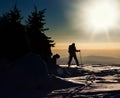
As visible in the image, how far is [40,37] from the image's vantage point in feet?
72.9

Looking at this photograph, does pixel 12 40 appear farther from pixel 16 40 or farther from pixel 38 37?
pixel 38 37

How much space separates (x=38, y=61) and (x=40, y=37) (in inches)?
304

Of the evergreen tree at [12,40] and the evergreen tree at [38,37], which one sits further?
the evergreen tree at [38,37]

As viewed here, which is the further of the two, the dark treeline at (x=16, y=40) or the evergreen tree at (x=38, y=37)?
the evergreen tree at (x=38, y=37)

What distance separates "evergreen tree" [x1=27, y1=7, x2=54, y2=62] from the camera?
70.8 feet

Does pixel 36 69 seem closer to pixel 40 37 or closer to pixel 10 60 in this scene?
pixel 10 60

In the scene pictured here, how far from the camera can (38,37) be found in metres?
22.0

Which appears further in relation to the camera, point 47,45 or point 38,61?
point 47,45

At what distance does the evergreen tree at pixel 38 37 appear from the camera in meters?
21.6

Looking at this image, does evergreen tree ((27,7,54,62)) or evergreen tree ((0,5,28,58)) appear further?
evergreen tree ((27,7,54,62))

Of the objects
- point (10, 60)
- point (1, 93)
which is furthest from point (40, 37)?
point (1, 93)

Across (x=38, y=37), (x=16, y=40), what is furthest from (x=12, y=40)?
(x=38, y=37)

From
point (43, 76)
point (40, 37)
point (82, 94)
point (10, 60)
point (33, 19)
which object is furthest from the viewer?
point (33, 19)

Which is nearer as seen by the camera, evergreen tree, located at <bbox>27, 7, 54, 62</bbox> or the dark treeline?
the dark treeline
